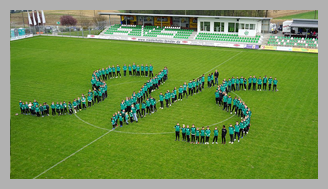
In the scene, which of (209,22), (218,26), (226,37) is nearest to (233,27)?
(226,37)

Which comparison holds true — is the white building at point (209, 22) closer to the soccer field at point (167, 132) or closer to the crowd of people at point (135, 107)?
the soccer field at point (167, 132)

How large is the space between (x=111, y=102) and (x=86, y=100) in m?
2.22

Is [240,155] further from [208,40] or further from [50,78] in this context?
[208,40]

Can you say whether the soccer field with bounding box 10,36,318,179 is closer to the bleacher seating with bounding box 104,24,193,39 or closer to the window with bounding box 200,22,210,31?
the window with bounding box 200,22,210,31

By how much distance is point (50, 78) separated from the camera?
31969 millimetres

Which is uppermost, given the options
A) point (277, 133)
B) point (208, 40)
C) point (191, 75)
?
point (208, 40)

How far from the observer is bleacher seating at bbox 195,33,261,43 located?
153 ft

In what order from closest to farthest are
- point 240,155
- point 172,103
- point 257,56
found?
1. point 240,155
2. point 172,103
3. point 257,56

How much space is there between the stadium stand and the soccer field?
22.0 feet

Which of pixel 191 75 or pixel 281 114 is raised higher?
pixel 191 75

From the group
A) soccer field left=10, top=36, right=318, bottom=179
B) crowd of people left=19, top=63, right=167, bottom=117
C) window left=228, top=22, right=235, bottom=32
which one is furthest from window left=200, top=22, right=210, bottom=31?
crowd of people left=19, top=63, right=167, bottom=117

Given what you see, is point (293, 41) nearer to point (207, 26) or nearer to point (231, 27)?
point (231, 27)
